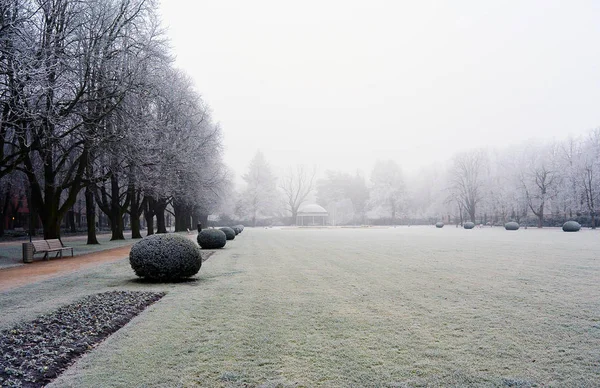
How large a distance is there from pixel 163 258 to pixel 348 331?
660 centimetres

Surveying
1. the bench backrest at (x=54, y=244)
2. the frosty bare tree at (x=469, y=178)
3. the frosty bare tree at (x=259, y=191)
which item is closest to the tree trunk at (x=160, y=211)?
the bench backrest at (x=54, y=244)

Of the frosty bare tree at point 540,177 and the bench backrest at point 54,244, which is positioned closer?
the bench backrest at point 54,244

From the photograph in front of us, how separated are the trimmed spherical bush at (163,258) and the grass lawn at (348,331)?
1.52ft

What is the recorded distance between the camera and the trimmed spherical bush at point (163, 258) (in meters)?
11.3

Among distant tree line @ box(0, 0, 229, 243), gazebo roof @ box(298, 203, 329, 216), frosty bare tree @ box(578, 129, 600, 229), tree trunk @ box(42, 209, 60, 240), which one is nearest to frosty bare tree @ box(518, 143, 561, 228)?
frosty bare tree @ box(578, 129, 600, 229)

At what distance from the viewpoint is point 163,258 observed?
11281 mm

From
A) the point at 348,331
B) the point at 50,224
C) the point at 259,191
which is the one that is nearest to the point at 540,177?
the point at 259,191

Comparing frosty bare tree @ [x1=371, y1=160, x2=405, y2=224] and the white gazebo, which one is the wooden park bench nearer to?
the white gazebo

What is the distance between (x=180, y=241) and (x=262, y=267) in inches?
153

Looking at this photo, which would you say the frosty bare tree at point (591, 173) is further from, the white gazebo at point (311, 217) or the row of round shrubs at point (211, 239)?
the row of round shrubs at point (211, 239)

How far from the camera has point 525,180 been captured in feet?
213

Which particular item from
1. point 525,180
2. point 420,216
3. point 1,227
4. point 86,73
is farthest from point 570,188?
point 1,227

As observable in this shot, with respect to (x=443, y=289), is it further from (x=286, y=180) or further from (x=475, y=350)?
(x=286, y=180)

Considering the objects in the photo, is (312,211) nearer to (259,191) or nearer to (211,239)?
(259,191)
